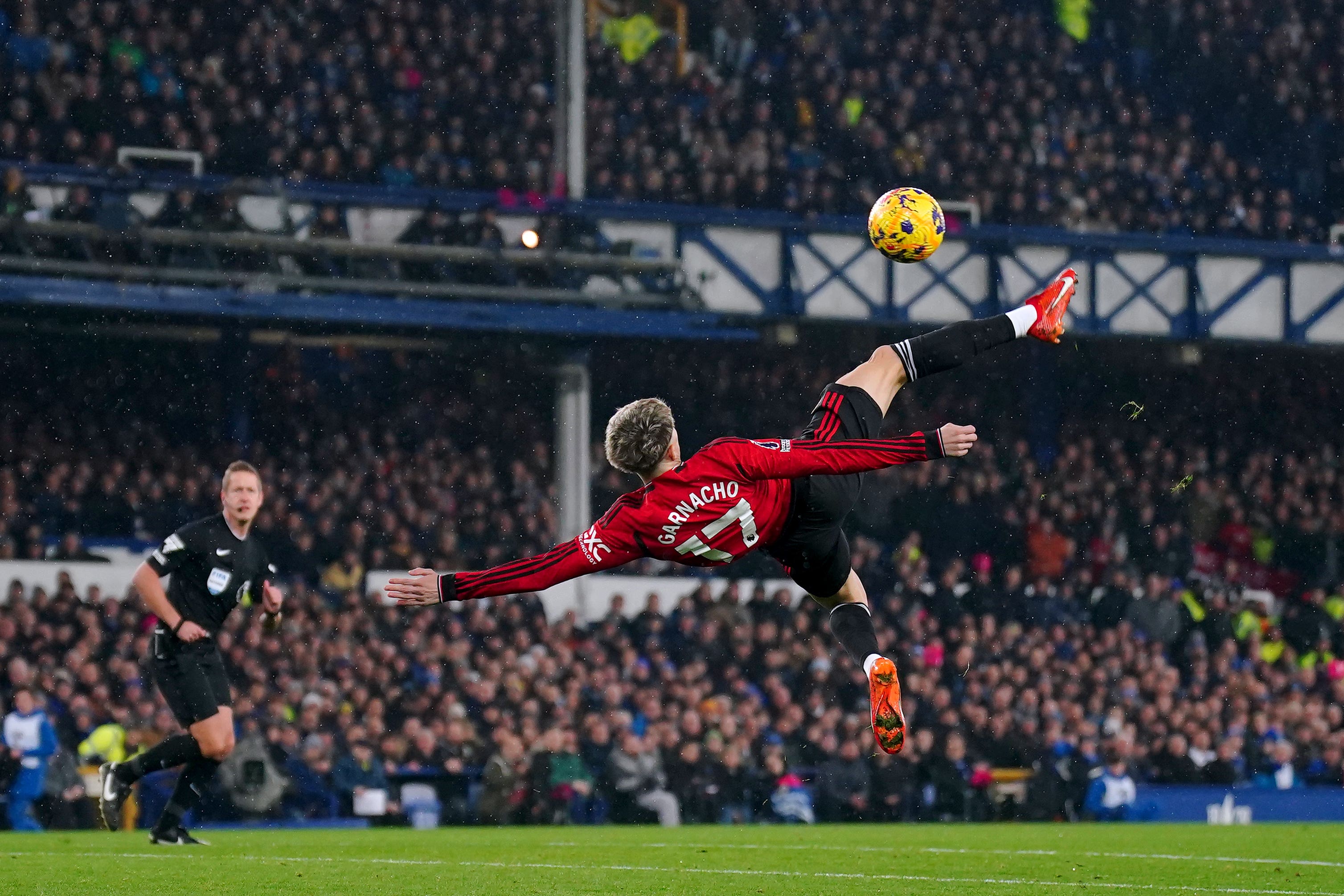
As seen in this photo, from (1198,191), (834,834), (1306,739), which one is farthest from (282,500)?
(1198,191)

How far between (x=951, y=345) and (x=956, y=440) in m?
1.31

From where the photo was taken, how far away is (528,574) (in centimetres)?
774

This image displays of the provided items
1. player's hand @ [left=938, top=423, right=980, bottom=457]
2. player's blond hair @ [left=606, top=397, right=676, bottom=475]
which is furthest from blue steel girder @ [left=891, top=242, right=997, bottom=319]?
player's hand @ [left=938, top=423, right=980, bottom=457]

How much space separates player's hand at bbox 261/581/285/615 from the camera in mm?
10227

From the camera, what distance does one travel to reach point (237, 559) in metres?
10.5

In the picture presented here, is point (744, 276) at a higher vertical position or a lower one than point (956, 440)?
higher

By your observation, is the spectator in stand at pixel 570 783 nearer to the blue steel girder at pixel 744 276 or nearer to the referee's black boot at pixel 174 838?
the referee's black boot at pixel 174 838

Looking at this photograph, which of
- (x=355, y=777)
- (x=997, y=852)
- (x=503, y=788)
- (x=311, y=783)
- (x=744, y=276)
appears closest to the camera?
(x=997, y=852)

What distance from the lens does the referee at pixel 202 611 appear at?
1037cm

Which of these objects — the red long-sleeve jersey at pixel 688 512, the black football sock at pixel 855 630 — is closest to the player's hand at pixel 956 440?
the red long-sleeve jersey at pixel 688 512

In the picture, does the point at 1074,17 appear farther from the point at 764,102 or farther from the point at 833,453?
the point at 833,453

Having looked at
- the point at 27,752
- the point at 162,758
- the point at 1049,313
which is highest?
the point at 1049,313

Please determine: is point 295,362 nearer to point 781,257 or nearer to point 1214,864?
point 781,257

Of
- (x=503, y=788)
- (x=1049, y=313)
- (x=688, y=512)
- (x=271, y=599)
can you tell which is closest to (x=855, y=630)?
(x=688, y=512)
